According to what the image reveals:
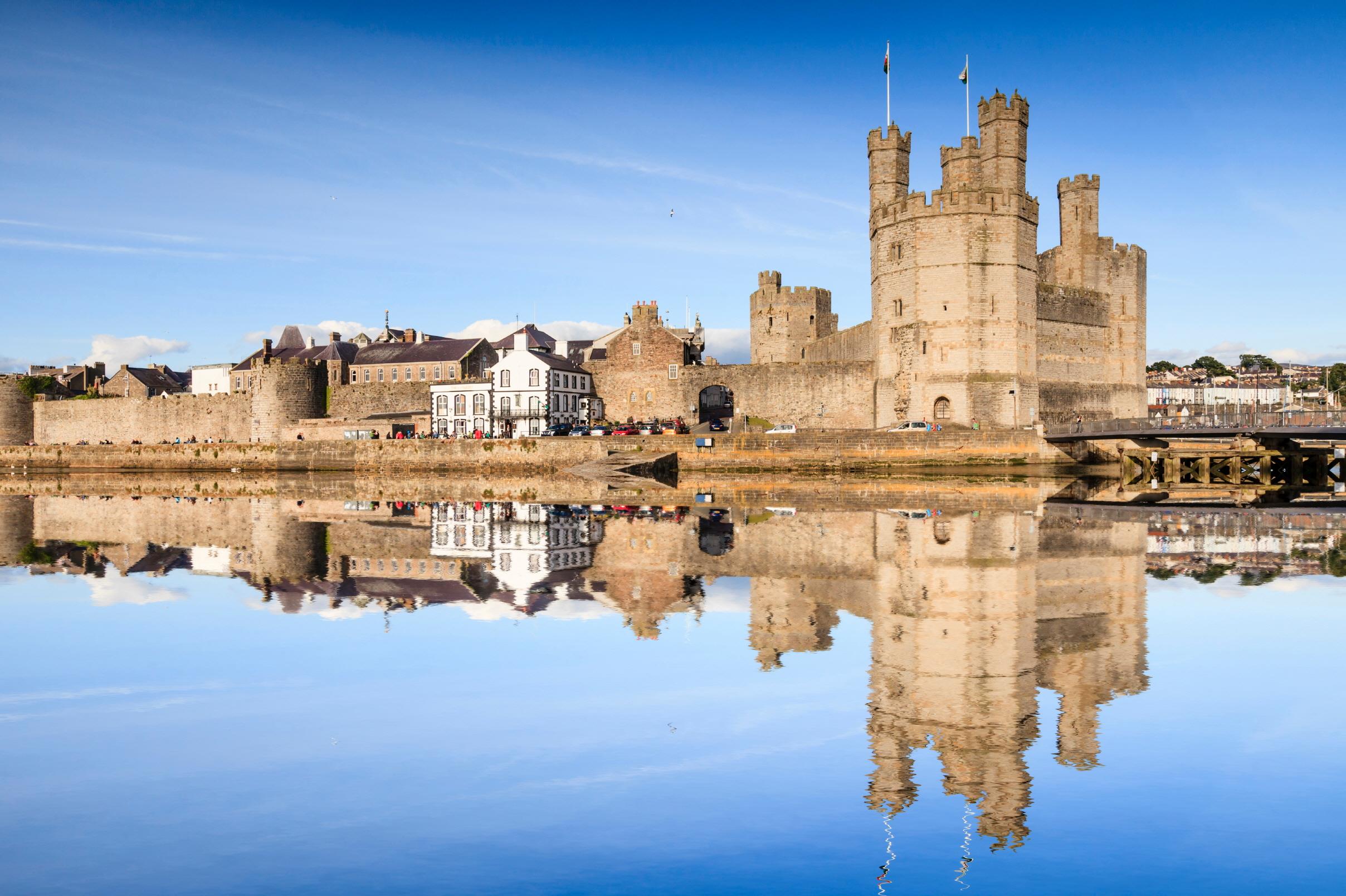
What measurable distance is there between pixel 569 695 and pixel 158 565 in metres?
11.2

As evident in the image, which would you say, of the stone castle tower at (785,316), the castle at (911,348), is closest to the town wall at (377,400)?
the castle at (911,348)

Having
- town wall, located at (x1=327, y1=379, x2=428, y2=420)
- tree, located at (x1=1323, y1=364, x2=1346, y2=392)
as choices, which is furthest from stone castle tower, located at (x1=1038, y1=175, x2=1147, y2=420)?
tree, located at (x1=1323, y1=364, x2=1346, y2=392)

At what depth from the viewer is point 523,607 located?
12648 millimetres

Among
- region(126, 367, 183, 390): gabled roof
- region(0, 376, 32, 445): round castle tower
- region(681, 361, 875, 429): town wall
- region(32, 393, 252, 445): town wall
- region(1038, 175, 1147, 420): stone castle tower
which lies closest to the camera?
region(681, 361, 875, 429): town wall

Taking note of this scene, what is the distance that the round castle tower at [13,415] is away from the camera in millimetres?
66438

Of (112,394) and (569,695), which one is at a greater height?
(112,394)

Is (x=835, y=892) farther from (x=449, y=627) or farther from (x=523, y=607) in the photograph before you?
(x=523, y=607)

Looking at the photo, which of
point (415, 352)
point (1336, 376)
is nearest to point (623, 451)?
point (415, 352)

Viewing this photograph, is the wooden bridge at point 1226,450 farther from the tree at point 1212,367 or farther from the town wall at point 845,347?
the tree at point 1212,367

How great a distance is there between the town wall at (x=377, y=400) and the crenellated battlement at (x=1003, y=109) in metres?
29.6

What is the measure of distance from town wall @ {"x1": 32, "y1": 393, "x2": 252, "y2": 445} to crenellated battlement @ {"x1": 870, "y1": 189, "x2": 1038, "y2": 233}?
37.2 meters

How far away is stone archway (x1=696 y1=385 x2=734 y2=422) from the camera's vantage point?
57312mm

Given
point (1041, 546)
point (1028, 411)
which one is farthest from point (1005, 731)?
point (1028, 411)

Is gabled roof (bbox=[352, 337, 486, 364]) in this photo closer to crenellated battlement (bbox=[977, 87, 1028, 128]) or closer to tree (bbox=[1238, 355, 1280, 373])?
crenellated battlement (bbox=[977, 87, 1028, 128])
